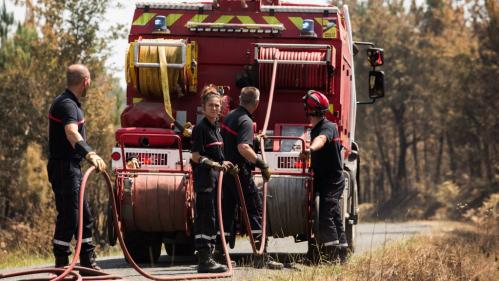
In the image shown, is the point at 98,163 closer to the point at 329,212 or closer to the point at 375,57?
the point at 329,212

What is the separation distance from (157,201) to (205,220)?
1.05m

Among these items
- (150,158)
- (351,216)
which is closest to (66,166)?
(150,158)

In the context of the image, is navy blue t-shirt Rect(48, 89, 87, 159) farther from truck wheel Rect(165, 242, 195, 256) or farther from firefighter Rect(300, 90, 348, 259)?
truck wheel Rect(165, 242, 195, 256)

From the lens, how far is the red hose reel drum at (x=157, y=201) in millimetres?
12680

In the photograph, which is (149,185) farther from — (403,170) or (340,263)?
(403,170)

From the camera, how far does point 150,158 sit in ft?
44.7

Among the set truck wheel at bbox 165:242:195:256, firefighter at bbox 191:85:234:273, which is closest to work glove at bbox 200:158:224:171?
firefighter at bbox 191:85:234:273

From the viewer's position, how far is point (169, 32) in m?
14.6

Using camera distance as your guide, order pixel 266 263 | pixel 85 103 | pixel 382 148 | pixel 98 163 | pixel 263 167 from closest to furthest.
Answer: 1. pixel 98 163
2. pixel 263 167
3. pixel 266 263
4. pixel 85 103
5. pixel 382 148

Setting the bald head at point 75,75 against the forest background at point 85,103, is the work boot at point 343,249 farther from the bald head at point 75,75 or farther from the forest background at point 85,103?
the forest background at point 85,103

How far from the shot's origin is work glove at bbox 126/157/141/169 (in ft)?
43.4

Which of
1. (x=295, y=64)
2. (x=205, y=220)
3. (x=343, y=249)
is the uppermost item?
(x=295, y=64)

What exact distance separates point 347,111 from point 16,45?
911 inches

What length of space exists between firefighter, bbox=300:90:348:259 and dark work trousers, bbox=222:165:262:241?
70 cm
